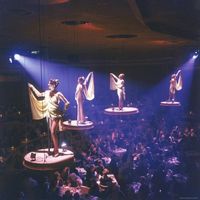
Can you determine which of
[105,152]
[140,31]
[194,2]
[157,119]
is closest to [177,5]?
[194,2]

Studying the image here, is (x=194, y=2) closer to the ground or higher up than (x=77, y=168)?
higher up

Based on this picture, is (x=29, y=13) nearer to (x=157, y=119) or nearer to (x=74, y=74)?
(x=157, y=119)

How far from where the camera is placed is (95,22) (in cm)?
759

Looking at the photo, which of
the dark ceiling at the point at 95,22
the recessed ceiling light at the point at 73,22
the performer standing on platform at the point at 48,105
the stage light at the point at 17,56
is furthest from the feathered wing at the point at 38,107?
the stage light at the point at 17,56

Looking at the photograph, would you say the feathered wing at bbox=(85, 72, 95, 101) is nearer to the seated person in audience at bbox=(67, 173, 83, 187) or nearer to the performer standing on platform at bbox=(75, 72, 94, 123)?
the performer standing on platform at bbox=(75, 72, 94, 123)

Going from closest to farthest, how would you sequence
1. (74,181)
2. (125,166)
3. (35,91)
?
(35,91) < (74,181) < (125,166)

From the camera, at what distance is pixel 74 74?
1605 cm

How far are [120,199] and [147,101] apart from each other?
29.5ft

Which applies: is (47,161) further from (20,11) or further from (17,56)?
(17,56)

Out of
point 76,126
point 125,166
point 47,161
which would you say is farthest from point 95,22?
point 47,161

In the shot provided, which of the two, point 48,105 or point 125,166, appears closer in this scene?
point 48,105

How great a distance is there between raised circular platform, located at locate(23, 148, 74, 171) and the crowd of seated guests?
865 millimetres

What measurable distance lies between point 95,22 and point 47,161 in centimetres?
301


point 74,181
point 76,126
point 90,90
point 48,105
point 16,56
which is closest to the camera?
point 48,105
